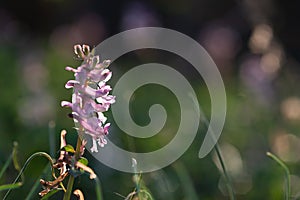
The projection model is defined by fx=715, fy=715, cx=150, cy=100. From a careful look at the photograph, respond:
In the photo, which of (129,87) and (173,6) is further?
(173,6)

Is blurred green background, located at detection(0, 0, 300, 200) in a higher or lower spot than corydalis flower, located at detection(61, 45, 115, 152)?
lower

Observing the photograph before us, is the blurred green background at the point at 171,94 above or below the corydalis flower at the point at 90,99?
below

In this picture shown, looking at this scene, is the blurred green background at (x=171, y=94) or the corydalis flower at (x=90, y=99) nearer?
the corydalis flower at (x=90, y=99)

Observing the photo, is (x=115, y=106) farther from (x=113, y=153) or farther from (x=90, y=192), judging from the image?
(x=90, y=192)

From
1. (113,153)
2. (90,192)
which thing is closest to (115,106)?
(113,153)

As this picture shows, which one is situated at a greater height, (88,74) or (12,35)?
(88,74)

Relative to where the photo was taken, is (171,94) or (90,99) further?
(171,94)

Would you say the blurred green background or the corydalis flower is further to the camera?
the blurred green background

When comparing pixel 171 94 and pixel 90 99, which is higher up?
pixel 90 99
